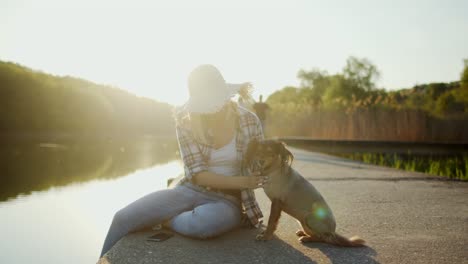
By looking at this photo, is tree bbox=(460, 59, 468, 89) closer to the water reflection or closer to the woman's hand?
the water reflection

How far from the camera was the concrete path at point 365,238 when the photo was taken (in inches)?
116

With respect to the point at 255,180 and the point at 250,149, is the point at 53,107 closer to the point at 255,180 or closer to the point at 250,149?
the point at 250,149

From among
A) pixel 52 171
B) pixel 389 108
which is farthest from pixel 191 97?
pixel 389 108

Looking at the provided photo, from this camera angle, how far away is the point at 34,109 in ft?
99.9

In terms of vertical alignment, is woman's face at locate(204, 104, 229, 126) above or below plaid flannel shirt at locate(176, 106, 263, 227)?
above

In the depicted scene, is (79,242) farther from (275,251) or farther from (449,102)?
(449,102)

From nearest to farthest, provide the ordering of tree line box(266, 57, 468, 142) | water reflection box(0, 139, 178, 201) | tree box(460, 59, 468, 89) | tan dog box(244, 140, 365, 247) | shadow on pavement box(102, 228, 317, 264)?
shadow on pavement box(102, 228, 317, 264)
tan dog box(244, 140, 365, 247)
water reflection box(0, 139, 178, 201)
tree line box(266, 57, 468, 142)
tree box(460, 59, 468, 89)

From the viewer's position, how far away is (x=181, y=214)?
3.54 meters

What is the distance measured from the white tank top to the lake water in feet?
6.67

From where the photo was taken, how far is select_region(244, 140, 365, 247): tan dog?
321 cm

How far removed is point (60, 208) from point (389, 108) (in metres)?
12.2

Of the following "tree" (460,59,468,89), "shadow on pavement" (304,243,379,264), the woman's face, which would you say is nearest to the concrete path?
"shadow on pavement" (304,243,379,264)

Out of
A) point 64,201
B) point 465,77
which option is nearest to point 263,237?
point 64,201

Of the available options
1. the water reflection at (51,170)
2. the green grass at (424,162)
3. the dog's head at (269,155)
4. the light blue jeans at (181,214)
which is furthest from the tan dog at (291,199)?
the green grass at (424,162)
